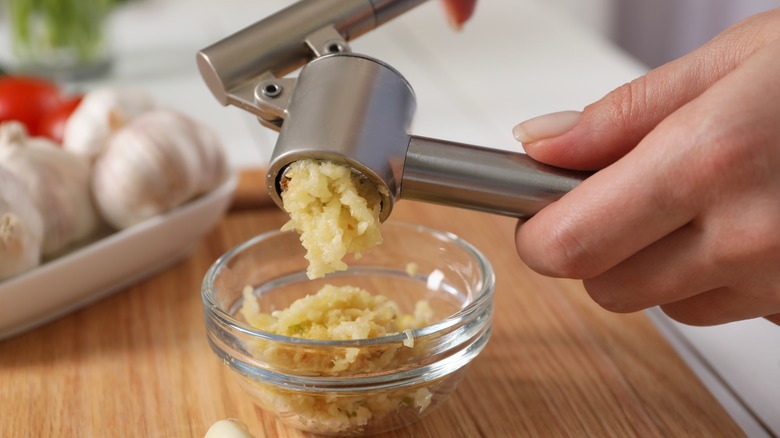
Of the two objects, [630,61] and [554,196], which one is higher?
[554,196]

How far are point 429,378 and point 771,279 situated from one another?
33cm

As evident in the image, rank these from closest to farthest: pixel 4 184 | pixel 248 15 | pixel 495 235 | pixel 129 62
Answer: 1. pixel 4 184
2. pixel 495 235
3. pixel 129 62
4. pixel 248 15

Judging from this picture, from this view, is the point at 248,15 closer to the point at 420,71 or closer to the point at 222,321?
the point at 420,71

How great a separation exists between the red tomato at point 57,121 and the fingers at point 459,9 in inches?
25.7

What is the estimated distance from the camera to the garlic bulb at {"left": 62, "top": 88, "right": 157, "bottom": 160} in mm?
1375

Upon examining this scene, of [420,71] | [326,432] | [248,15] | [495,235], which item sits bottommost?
[248,15]

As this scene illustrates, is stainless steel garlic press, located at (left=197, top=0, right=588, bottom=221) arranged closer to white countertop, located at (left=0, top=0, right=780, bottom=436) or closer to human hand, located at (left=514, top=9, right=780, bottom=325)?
human hand, located at (left=514, top=9, right=780, bottom=325)

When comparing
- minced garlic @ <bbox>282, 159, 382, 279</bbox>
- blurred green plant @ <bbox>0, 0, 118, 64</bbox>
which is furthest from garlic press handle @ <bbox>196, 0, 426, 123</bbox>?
blurred green plant @ <bbox>0, 0, 118, 64</bbox>

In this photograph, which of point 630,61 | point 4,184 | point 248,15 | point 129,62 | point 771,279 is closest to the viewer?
point 771,279

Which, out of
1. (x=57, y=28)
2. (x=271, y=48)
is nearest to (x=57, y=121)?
(x=57, y=28)

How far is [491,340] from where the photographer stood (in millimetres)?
1165

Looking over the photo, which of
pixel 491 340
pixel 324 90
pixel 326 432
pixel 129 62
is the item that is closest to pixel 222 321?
pixel 326 432

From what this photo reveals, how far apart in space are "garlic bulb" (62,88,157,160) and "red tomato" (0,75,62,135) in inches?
5.3

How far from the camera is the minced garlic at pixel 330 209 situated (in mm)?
834
